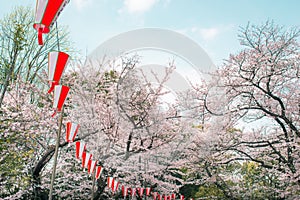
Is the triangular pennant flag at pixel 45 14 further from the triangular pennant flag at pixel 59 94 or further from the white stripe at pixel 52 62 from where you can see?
the triangular pennant flag at pixel 59 94

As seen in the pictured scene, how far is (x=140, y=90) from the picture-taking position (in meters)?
7.79

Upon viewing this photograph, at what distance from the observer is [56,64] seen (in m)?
2.73

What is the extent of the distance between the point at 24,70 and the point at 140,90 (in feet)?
16.3

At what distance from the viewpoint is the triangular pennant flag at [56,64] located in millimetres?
2698

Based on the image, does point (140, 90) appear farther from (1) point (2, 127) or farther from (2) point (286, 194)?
(2) point (286, 194)

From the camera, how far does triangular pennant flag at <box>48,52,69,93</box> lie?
2698mm

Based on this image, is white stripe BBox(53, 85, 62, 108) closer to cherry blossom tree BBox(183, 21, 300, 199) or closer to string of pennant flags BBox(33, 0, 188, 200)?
string of pennant flags BBox(33, 0, 188, 200)

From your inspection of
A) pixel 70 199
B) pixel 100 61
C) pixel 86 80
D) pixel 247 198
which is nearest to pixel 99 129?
pixel 86 80

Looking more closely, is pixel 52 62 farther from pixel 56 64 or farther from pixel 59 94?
pixel 59 94

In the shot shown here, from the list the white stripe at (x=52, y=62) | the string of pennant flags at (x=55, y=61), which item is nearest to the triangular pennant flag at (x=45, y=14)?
the string of pennant flags at (x=55, y=61)

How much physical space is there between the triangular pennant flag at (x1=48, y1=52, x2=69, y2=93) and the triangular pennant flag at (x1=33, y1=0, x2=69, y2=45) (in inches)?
22.3

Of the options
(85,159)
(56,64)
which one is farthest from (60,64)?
(85,159)

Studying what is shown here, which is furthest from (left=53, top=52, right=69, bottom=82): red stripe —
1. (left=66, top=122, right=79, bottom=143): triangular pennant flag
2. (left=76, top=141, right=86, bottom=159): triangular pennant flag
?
(left=76, top=141, right=86, bottom=159): triangular pennant flag

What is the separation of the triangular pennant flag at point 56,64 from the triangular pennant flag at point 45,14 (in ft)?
1.86
